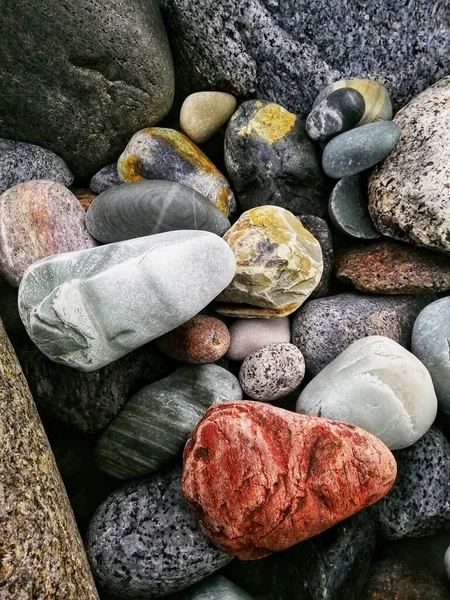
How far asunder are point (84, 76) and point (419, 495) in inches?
74.3

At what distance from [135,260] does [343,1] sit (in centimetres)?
128

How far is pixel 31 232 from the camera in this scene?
6.25 ft

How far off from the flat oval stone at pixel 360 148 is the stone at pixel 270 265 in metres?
0.28

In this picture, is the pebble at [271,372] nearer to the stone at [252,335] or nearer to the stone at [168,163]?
the stone at [252,335]

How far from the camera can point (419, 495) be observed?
189 cm

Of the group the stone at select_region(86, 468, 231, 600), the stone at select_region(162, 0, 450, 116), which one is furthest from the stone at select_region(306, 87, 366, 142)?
the stone at select_region(86, 468, 231, 600)

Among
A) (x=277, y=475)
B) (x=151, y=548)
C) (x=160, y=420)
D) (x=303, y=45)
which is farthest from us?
(x=303, y=45)

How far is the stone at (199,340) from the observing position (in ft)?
6.29

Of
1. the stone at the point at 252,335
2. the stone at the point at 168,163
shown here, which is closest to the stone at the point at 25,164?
the stone at the point at 168,163

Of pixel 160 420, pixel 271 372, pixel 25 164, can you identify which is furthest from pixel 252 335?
pixel 25 164

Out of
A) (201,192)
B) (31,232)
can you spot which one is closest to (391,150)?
(201,192)

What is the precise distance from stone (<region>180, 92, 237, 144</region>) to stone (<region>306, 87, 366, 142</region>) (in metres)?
0.34

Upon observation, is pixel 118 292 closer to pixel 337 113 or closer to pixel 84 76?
pixel 84 76

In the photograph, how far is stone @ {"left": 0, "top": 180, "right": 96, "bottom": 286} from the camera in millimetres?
1901
